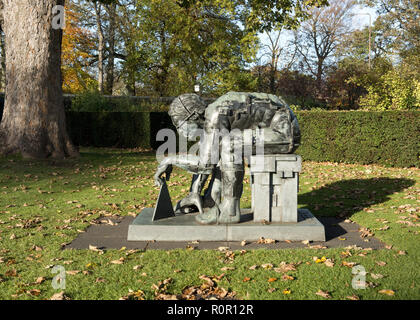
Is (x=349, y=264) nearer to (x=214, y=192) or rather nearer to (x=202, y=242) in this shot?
(x=202, y=242)

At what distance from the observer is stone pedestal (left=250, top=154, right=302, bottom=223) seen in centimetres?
561

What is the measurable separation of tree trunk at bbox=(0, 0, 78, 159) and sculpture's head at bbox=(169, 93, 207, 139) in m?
8.65

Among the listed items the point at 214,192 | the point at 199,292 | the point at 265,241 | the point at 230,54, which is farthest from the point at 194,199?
the point at 230,54

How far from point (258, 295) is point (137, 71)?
93.4 feet

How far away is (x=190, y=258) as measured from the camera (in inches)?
191

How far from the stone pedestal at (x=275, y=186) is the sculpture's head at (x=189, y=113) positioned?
98 cm

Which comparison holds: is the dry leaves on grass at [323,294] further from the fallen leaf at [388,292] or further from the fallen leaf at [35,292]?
the fallen leaf at [35,292]

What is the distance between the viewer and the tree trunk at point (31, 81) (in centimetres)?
1287

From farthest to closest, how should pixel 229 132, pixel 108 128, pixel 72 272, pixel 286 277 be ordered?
pixel 108 128 → pixel 229 132 → pixel 72 272 → pixel 286 277

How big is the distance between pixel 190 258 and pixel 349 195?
5396 mm

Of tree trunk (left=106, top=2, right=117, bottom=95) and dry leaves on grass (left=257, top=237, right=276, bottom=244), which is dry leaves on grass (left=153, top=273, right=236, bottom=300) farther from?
tree trunk (left=106, top=2, right=117, bottom=95)

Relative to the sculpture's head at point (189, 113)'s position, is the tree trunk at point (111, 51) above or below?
above

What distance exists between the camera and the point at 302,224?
5594mm

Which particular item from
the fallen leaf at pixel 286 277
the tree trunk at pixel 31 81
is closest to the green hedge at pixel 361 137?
the tree trunk at pixel 31 81
